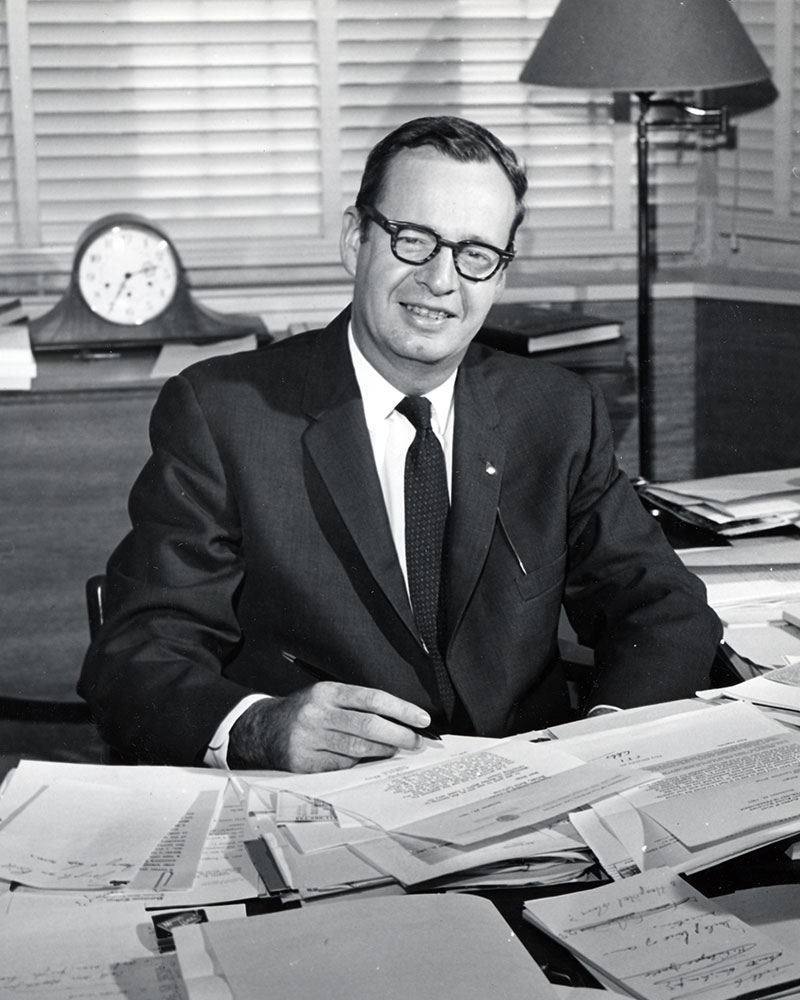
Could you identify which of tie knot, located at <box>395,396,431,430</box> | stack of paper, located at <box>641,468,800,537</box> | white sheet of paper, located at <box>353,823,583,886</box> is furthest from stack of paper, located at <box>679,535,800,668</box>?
white sheet of paper, located at <box>353,823,583,886</box>

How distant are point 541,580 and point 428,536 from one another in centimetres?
16

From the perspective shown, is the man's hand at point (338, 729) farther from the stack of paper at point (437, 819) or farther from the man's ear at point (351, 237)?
the man's ear at point (351, 237)

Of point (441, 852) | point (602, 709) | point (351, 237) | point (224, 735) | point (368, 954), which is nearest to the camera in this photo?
point (368, 954)

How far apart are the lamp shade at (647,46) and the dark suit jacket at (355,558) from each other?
135 cm

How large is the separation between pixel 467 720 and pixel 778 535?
68cm

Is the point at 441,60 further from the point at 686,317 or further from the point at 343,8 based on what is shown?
the point at 686,317

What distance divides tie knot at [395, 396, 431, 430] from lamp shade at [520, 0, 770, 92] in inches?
56.0

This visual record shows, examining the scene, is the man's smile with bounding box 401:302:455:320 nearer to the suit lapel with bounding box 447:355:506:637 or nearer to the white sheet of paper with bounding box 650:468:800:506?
the suit lapel with bounding box 447:355:506:637

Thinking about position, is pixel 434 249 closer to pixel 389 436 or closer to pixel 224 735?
pixel 389 436

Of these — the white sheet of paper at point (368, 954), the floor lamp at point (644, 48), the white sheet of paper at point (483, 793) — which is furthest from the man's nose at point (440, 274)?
the floor lamp at point (644, 48)

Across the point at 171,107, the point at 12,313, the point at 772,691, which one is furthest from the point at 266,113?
the point at 772,691

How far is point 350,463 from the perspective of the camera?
1.70 metres

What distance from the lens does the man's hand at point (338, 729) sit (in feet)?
4.21

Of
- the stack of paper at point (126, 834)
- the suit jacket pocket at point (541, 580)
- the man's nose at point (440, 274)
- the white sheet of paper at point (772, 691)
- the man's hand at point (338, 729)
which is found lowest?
the stack of paper at point (126, 834)
